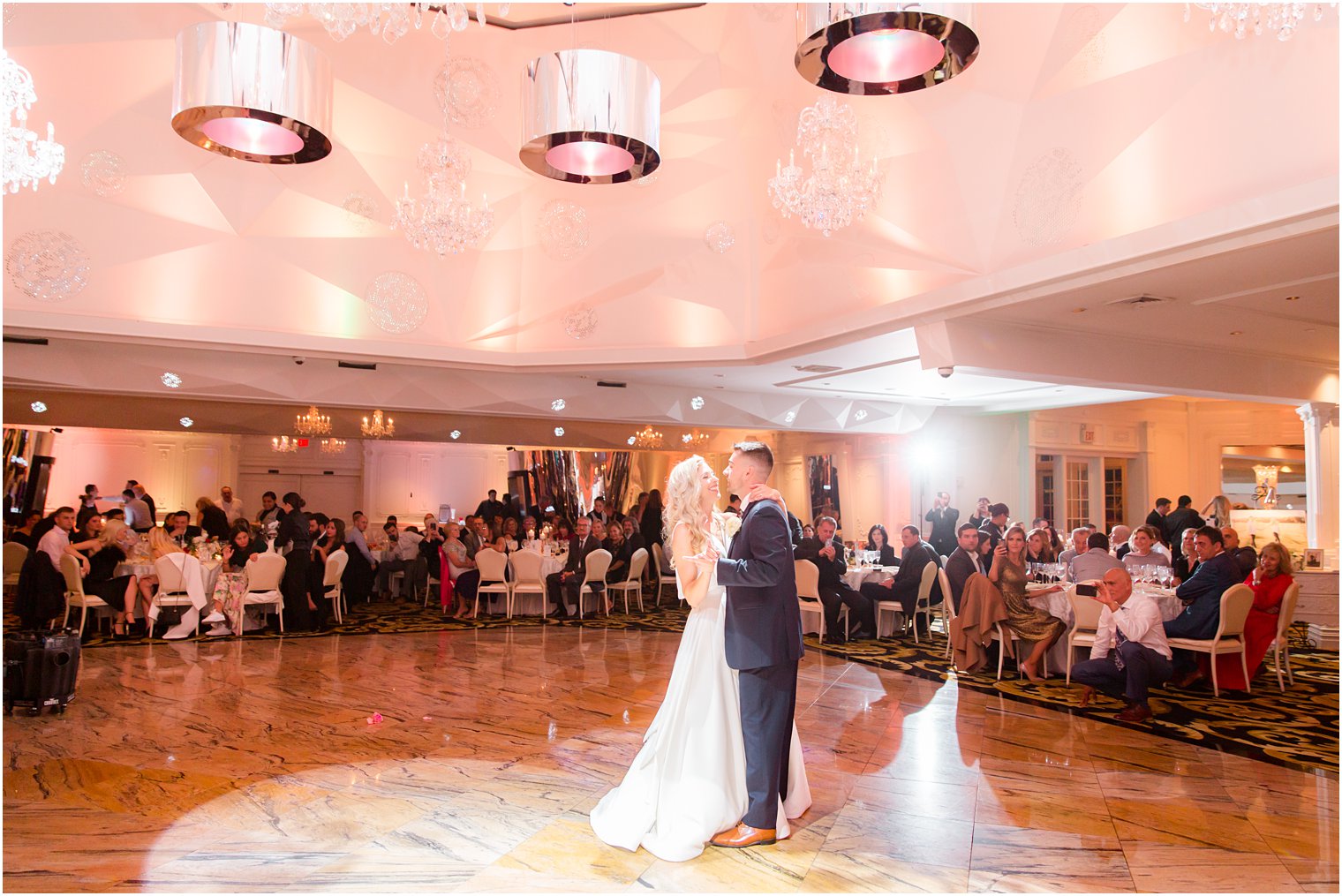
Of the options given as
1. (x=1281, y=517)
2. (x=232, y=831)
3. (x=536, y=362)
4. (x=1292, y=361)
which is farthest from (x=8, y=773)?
(x=1281, y=517)

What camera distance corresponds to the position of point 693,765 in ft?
12.3

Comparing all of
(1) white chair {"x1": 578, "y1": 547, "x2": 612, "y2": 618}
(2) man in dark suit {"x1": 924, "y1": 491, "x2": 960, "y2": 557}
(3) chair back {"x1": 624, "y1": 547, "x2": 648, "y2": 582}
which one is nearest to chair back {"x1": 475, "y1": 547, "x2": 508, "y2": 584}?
(1) white chair {"x1": 578, "y1": 547, "x2": 612, "y2": 618}

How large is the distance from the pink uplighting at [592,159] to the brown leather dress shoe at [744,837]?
3269mm

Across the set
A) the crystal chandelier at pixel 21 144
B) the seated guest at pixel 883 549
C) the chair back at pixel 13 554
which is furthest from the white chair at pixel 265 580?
the seated guest at pixel 883 549

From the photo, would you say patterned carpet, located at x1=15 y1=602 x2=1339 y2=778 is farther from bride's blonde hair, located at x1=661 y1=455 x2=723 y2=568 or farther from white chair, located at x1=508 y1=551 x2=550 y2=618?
bride's blonde hair, located at x1=661 y1=455 x2=723 y2=568

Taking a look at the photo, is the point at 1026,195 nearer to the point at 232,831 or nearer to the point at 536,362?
the point at 536,362

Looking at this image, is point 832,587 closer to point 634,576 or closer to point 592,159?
point 634,576

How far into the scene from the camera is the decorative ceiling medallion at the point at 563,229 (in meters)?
10.2

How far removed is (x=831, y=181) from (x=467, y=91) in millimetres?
4545

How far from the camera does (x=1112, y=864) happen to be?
12.1 ft

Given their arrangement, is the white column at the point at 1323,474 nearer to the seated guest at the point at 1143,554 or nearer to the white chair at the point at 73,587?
the seated guest at the point at 1143,554

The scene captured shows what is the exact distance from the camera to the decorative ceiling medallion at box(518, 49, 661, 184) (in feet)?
13.2

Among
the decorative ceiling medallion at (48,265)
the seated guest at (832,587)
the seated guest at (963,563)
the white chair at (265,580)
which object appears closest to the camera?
the seated guest at (963,563)

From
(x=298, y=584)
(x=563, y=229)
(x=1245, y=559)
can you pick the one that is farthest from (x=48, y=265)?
(x=1245, y=559)
